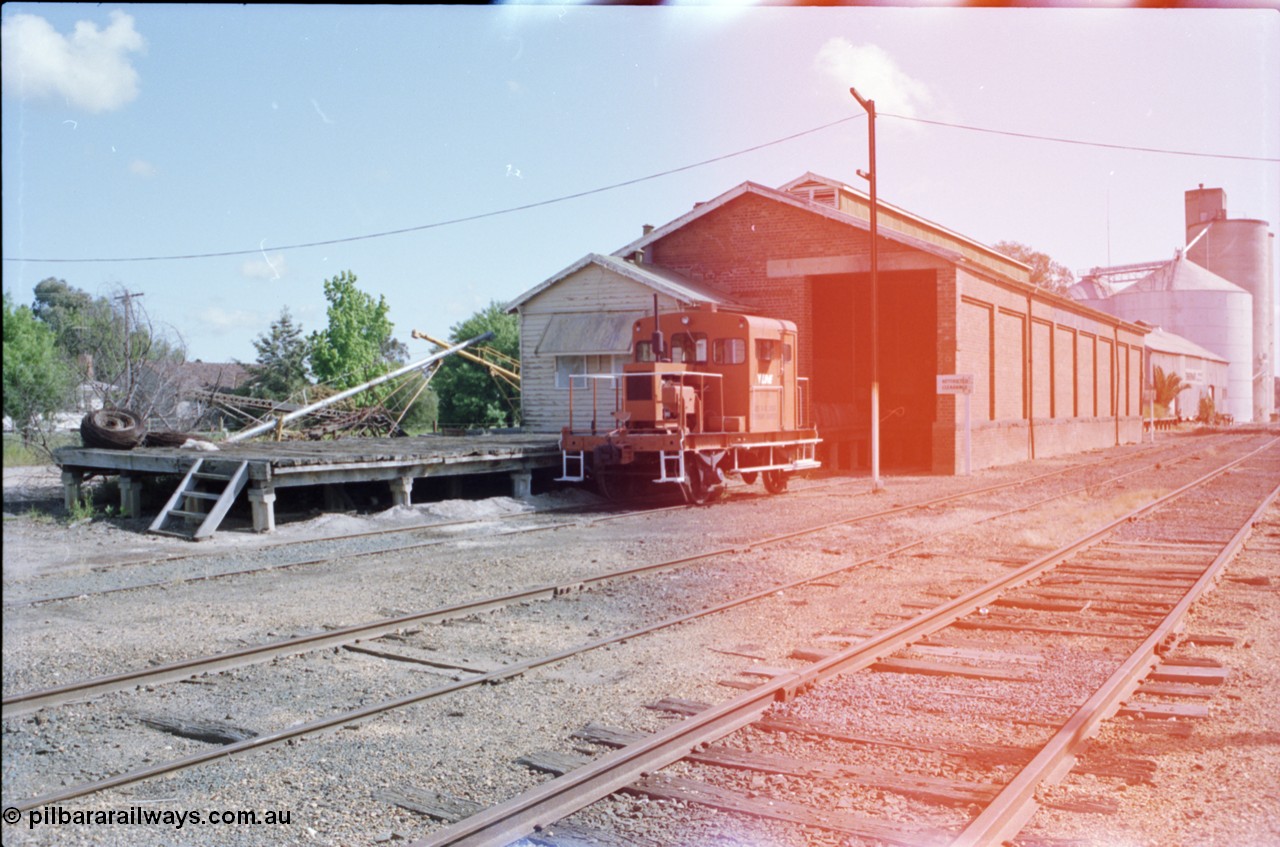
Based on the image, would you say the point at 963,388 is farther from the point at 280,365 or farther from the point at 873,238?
the point at 280,365

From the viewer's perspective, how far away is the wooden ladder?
1266 centimetres

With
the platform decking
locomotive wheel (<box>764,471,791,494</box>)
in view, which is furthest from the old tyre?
locomotive wheel (<box>764,471,791,494</box>)

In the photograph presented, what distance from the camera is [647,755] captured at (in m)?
4.72

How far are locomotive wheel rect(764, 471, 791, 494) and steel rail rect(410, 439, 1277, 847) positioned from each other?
34.2ft

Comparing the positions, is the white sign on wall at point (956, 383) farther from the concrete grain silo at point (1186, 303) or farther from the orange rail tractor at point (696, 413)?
the concrete grain silo at point (1186, 303)

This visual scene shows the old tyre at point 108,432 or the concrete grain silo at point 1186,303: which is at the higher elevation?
the concrete grain silo at point 1186,303

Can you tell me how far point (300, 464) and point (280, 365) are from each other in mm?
20955

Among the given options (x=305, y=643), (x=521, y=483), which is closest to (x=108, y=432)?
(x=521, y=483)

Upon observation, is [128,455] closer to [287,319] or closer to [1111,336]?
[287,319]

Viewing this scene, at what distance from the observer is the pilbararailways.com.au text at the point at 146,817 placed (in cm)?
409

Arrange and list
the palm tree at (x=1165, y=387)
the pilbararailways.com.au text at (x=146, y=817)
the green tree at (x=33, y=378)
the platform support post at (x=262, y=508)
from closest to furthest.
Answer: the pilbararailways.com.au text at (x=146, y=817) → the platform support post at (x=262, y=508) → the green tree at (x=33, y=378) → the palm tree at (x=1165, y=387)

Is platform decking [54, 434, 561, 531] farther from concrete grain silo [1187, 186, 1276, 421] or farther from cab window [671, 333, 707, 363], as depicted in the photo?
concrete grain silo [1187, 186, 1276, 421]

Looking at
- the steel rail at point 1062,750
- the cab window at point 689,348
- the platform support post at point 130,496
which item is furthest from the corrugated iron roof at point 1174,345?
the steel rail at point 1062,750

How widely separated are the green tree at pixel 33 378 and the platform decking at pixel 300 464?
1.20 meters
